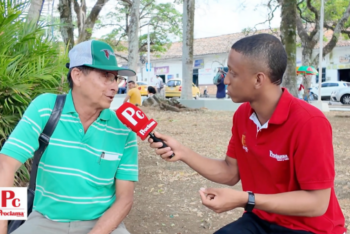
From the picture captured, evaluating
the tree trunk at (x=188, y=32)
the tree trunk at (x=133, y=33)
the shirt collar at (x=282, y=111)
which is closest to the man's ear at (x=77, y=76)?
the shirt collar at (x=282, y=111)

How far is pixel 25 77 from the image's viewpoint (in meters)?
3.77

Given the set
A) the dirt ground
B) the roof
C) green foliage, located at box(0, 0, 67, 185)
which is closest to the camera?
green foliage, located at box(0, 0, 67, 185)

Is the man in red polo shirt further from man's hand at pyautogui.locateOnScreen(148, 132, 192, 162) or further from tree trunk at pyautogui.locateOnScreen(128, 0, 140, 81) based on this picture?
tree trunk at pyautogui.locateOnScreen(128, 0, 140, 81)

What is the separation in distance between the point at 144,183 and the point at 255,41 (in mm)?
3605

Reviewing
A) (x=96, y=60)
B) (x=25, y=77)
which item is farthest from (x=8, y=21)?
(x=96, y=60)

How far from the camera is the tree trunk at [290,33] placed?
11547 mm

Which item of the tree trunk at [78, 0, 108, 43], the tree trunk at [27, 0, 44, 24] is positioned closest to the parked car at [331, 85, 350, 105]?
the tree trunk at [78, 0, 108, 43]

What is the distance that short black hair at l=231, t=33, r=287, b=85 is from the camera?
199 cm

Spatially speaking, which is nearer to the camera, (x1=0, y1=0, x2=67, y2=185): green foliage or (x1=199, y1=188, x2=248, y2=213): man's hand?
(x1=199, y1=188, x2=248, y2=213): man's hand

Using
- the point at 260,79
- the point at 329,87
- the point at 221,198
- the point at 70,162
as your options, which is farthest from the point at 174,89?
the point at 221,198

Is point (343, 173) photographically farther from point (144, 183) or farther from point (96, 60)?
point (96, 60)

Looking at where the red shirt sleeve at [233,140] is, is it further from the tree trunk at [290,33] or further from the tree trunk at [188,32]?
the tree trunk at [188,32]

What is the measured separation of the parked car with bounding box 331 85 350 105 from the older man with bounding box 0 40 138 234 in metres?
23.6

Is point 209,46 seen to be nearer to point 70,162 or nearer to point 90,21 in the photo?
point 90,21
